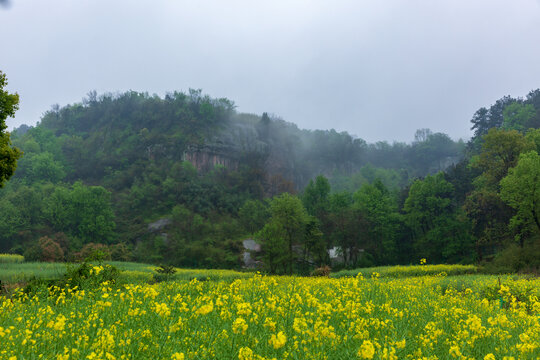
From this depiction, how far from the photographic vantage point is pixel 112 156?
311 ft

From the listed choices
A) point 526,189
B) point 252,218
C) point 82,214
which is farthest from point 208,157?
point 526,189

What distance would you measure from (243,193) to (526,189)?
61.5m

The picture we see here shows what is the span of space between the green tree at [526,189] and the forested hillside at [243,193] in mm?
133

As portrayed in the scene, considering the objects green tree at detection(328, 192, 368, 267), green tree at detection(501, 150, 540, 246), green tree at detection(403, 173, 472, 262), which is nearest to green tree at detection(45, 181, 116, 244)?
green tree at detection(328, 192, 368, 267)

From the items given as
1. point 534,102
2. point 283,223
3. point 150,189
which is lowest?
point 283,223

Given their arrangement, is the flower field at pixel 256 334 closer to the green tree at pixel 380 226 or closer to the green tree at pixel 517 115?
the green tree at pixel 380 226

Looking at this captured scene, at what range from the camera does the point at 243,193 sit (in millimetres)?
84500

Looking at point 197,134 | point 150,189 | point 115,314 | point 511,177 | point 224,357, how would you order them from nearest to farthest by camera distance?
point 224,357, point 115,314, point 511,177, point 150,189, point 197,134

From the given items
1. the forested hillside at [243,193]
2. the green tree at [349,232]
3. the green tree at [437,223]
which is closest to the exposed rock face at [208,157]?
the forested hillside at [243,193]

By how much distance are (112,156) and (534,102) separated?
4241 inches

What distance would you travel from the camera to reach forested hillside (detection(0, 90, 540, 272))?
4041 cm

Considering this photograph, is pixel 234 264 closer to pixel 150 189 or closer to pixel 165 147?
pixel 150 189

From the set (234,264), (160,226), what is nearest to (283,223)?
(234,264)

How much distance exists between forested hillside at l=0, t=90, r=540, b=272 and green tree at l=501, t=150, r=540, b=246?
0.44 ft
